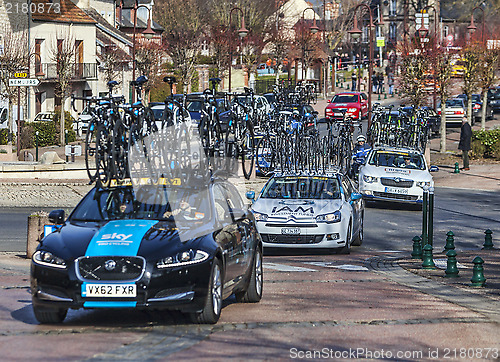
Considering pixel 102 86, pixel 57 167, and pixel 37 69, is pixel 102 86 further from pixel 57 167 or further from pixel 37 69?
pixel 57 167

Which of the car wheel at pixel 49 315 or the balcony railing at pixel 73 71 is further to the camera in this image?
the balcony railing at pixel 73 71

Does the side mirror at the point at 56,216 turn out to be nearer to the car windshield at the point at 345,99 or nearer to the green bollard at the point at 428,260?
the green bollard at the point at 428,260

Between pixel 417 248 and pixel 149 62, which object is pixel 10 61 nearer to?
pixel 149 62

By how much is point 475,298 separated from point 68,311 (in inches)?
201

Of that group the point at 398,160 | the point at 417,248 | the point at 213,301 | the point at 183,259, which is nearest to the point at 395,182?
the point at 398,160

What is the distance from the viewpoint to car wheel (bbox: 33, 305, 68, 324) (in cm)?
965

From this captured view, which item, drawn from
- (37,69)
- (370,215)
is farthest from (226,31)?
(370,215)

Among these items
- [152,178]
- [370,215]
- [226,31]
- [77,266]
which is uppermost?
[226,31]

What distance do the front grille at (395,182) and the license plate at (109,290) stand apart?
17.0 metres

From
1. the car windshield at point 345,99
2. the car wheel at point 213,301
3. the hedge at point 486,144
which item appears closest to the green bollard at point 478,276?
the car wheel at point 213,301

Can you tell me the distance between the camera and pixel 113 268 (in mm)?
9414

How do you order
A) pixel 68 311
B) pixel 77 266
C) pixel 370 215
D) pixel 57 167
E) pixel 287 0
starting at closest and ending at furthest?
pixel 77 266 → pixel 68 311 → pixel 370 215 → pixel 57 167 → pixel 287 0

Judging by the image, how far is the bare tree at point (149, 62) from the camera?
65.1 metres

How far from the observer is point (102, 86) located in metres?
66.7
